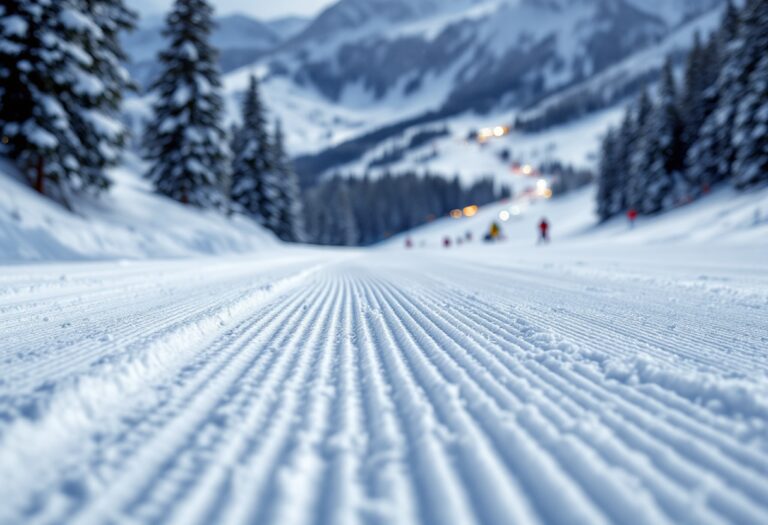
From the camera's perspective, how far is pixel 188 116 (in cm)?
1927

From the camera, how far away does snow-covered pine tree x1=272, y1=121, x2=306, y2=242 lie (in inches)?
1335

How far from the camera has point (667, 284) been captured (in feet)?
18.8

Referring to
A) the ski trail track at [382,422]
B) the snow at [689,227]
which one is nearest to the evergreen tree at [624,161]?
the snow at [689,227]

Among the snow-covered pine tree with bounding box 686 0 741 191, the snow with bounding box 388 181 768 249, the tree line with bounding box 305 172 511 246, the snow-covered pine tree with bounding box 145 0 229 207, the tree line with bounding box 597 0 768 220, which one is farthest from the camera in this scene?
the tree line with bounding box 305 172 511 246

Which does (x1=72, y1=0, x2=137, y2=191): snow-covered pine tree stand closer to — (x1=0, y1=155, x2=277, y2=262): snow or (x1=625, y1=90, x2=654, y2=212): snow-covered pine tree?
(x1=0, y1=155, x2=277, y2=262): snow

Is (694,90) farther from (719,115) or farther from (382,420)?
(382,420)

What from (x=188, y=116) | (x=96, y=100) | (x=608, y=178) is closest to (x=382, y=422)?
(x=96, y=100)

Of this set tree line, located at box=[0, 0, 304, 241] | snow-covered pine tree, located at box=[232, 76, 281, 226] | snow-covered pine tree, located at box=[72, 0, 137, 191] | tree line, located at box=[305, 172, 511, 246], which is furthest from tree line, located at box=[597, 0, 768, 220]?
tree line, located at box=[305, 172, 511, 246]

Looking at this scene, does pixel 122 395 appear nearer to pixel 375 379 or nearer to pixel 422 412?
pixel 375 379

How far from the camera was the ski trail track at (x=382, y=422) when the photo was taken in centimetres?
111

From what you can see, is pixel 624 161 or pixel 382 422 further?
pixel 624 161

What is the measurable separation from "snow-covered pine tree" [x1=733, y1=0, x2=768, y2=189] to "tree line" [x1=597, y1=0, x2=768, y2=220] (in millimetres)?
41

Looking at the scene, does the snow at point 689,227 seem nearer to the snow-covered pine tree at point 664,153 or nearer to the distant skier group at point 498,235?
the distant skier group at point 498,235

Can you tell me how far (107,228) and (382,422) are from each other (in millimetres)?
12164
